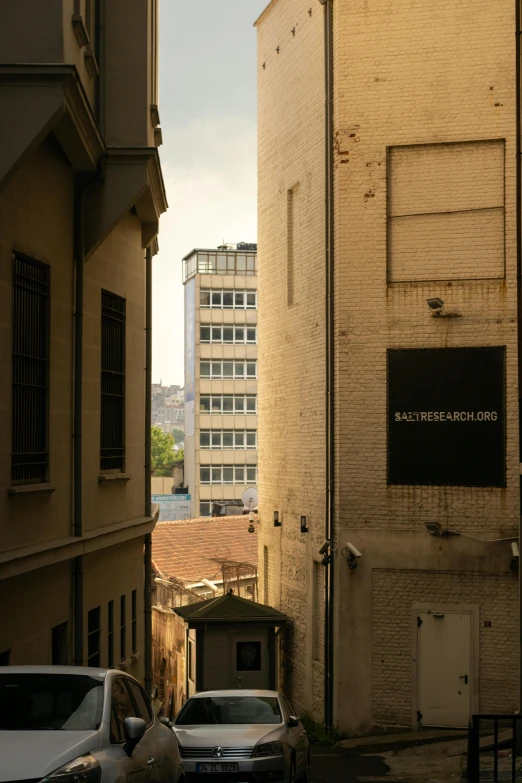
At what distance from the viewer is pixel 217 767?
1274 cm

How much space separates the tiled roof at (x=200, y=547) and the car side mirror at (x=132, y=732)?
27902 millimetres

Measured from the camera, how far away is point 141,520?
1880cm

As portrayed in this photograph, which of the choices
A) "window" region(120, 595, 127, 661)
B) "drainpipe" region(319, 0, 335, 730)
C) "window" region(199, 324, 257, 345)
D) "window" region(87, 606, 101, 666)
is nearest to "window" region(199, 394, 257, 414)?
"window" region(199, 324, 257, 345)

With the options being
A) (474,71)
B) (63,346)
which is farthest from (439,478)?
(63,346)

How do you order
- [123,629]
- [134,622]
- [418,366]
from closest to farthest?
[123,629] → [134,622] → [418,366]

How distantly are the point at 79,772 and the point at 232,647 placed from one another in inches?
750

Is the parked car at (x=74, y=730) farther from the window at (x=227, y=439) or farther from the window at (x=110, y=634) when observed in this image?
the window at (x=227, y=439)

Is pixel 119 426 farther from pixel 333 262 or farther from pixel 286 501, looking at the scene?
pixel 286 501

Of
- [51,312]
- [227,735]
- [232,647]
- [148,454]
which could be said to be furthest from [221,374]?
[227,735]

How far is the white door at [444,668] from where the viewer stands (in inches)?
882

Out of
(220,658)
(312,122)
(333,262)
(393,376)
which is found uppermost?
(312,122)

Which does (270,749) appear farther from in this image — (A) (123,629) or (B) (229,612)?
(B) (229,612)

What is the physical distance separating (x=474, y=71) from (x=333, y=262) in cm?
467

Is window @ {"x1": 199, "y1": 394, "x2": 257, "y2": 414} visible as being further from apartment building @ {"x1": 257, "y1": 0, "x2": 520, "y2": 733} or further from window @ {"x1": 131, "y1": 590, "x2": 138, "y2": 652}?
window @ {"x1": 131, "y1": 590, "x2": 138, "y2": 652}
